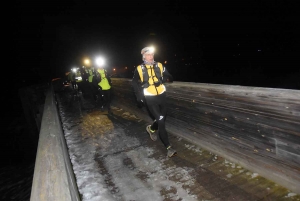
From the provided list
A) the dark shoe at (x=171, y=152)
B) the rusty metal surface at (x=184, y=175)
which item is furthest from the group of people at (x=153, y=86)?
the rusty metal surface at (x=184, y=175)

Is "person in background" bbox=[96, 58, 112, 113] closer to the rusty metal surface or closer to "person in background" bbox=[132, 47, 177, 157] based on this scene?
the rusty metal surface

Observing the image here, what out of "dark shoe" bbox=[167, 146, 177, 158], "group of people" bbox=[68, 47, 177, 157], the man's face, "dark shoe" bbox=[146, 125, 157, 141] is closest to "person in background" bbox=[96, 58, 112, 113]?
"dark shoe" bbox=[146, 125, 157, 141]

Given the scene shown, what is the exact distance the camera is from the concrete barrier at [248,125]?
288cm

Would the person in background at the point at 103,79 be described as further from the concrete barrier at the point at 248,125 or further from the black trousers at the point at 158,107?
the black trousers at the point at 158,107

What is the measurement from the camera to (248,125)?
3.48 m

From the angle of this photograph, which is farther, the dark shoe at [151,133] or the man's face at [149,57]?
the dark shoe at [151,133]

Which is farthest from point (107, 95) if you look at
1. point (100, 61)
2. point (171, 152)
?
point (171, 152)

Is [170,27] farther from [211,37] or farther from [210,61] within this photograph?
[210,61]

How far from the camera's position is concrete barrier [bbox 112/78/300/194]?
288 centimetres

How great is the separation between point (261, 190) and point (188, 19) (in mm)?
49334

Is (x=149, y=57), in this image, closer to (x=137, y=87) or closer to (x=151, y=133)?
(x=137, y=87)

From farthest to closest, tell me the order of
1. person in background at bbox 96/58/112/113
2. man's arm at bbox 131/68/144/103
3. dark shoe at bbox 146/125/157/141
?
person in background at bbox 96/58/112/113 → dark shoe at bbox 146/125/157/141 → man's arm at bbox 131/68/144/103

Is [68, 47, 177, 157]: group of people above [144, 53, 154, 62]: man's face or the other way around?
the other way around

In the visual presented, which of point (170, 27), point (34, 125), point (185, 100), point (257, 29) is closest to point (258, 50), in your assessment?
point (257, 29)
